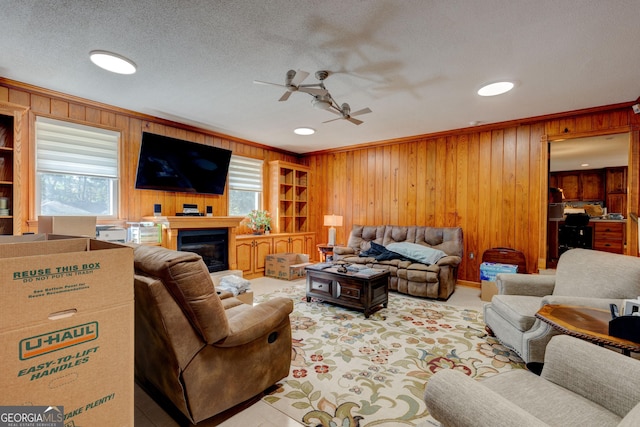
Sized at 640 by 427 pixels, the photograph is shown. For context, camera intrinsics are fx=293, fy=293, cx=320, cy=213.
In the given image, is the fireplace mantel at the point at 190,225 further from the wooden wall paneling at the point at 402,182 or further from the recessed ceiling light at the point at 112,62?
the wooden wall paneling at the point at 402,182

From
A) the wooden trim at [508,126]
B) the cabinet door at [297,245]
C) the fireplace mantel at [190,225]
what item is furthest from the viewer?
the cabinet door at [297,245]

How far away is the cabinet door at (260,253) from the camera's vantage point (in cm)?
538

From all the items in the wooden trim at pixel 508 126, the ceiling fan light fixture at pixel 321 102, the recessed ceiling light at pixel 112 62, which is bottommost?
the ceiling fan light fixture at pixel 321 102

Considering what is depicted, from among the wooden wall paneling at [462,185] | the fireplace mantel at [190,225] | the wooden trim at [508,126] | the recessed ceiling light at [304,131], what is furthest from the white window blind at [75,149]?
the wooden wall paneling at [462,185]

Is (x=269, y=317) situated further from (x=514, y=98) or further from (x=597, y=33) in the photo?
(x=514, y=98)

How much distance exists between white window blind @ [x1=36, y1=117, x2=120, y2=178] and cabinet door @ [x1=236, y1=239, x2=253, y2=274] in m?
2.09

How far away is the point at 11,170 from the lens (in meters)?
3.07

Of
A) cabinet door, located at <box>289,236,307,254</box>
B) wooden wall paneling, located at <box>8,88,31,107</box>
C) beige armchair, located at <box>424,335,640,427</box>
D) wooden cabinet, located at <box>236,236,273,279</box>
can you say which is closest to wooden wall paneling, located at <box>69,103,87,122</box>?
wooden wall paneling, located at <box>8,88,31,107</box>

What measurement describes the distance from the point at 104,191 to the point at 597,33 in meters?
5.41

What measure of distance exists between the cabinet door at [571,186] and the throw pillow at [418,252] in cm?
385

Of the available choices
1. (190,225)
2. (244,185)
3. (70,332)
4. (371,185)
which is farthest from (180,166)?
(70,332)

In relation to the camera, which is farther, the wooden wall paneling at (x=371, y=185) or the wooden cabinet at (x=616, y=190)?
the wooden wall paneling at (x=371, y=185)

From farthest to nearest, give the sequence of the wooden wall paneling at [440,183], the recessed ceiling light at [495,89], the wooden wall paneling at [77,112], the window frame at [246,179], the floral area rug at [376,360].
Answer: the window frame at [246,179] < the wooden wall paneling at [440,183] < the wooden wall paneling at [77,112] < the recessed ceiling light at [495,89] < the floral area rug at [376,360]

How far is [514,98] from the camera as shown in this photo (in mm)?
3502
